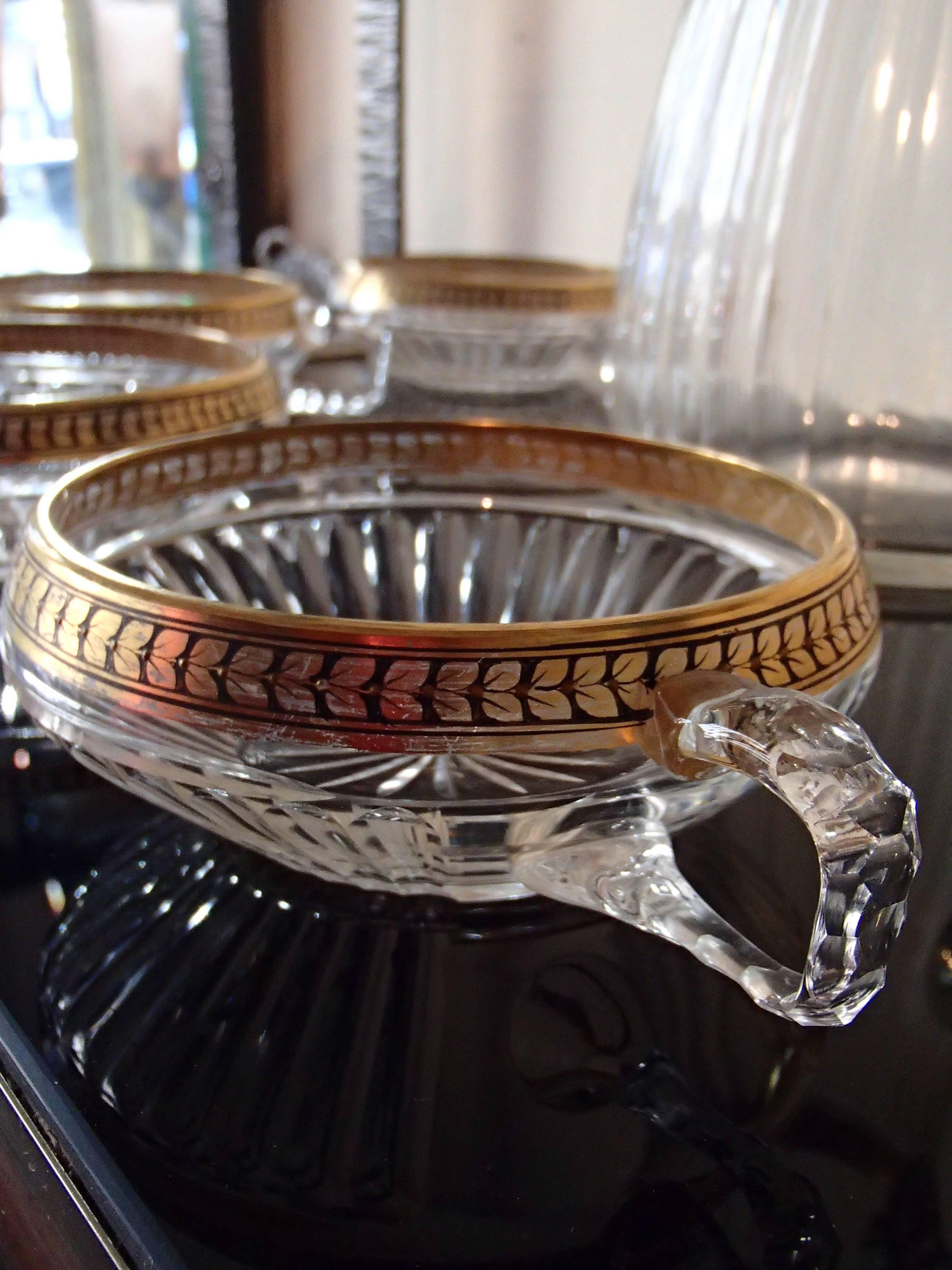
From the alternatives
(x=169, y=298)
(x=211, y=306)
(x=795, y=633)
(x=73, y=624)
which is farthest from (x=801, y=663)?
(x=169, y=298)

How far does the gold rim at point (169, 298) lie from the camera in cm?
44

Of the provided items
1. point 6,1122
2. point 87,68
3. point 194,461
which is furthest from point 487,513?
point 87,68

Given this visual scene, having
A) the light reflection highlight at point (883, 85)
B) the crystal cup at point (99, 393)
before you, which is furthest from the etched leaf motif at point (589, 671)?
the light reflection highlight at point (883, 85)

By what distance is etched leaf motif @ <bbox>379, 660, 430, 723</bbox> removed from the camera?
155 mm

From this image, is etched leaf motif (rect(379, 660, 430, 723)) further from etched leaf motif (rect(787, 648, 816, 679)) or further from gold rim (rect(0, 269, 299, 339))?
gold rim (rect(0, 269, 299, 339))

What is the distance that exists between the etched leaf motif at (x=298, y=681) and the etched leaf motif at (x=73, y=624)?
36mm

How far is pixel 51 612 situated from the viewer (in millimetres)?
181

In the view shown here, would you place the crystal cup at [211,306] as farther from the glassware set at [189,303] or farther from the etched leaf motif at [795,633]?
the etched leaf motif at [795,633]

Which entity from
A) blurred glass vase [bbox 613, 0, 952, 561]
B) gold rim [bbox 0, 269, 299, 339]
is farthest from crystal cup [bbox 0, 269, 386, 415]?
blurred glass vase [bbox 613, 0, 952, 561]

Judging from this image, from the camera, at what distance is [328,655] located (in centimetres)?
16

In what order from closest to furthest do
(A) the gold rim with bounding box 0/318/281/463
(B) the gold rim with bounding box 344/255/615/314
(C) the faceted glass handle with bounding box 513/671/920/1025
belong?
(C) the faceted glass handle with bounding box 513/671/920/1025, (A) the gold rim with bounding box 0/318/281/463, (B) the gold rim with bounding box 344/255/615/314

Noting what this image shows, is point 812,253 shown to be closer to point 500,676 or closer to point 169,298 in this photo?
point 500,676

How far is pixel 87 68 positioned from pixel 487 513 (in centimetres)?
116

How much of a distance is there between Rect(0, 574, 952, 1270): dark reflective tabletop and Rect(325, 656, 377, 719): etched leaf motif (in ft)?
0.18
